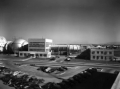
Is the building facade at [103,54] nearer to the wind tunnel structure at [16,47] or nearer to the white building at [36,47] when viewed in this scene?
the white building at [36,47]

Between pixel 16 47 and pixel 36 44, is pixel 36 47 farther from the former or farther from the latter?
pixel 16 47

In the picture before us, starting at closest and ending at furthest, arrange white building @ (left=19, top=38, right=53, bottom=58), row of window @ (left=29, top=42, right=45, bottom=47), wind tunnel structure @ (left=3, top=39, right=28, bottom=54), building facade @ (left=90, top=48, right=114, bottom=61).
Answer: building facade @ (left=90, top=48, right=114, bottom=61), white building @ (left=19, top=38, right=53, bottom=58), row of window @ (left=29, top=42, right=45, bottom=47), wind tunnel structure @ (left=3, top=39, right=28, bottom=54)

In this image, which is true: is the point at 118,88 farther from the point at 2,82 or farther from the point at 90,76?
the point at 2,82

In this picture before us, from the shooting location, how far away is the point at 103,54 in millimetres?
19453

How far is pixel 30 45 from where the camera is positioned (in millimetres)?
25578

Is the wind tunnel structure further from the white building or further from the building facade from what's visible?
the building facade

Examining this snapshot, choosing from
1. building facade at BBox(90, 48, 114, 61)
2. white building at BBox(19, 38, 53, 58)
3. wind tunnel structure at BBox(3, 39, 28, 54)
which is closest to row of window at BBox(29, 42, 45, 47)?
white building at BBox(19, 38, 53, 58)

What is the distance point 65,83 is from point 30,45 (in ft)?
61.8

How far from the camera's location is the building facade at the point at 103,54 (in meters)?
19.2

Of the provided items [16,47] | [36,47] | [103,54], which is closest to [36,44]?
[36,47]

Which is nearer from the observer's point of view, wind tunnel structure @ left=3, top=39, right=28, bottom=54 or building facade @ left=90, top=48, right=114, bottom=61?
building facade @ left=90, top=48, right=114, bottom=61

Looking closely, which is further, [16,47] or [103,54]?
[16,47]

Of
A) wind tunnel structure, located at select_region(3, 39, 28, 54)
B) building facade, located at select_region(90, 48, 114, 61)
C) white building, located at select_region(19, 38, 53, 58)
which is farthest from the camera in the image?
wind tunnel structure, located at select_region(3, 39, 28, 54)

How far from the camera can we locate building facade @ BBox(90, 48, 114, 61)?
19.2m
